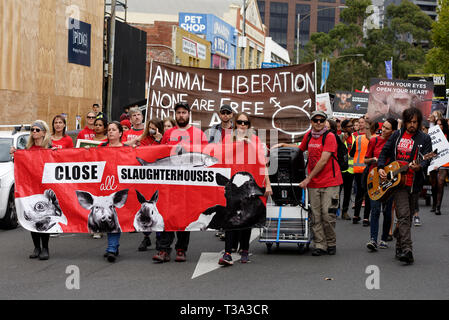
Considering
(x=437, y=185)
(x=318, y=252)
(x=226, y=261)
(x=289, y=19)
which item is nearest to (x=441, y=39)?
(x=437, y=185)

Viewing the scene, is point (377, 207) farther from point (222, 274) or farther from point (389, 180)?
point (222, 274)

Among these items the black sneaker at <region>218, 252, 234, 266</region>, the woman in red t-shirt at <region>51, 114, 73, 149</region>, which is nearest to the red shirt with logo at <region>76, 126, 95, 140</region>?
the woman in red t-shirt at <region>51, 114, 73, 149</region>

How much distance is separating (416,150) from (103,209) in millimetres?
4061

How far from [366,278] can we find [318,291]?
936 millimetres

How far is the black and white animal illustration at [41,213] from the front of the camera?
945 centimetres

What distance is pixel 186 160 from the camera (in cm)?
928

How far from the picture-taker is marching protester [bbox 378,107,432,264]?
30.0ft

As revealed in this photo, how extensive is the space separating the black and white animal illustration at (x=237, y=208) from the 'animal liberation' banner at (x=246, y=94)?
283cm

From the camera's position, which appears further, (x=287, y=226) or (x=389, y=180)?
(x=287, y=226)

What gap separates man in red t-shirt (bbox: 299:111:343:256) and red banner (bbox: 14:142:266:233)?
100cm

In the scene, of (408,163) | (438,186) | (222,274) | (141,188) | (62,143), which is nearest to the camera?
(222,274)

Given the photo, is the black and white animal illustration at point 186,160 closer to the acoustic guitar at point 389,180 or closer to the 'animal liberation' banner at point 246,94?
the acoustic guitar at point 389,180

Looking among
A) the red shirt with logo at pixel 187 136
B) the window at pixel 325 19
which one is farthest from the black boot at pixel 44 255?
the window at pixel 325 19
